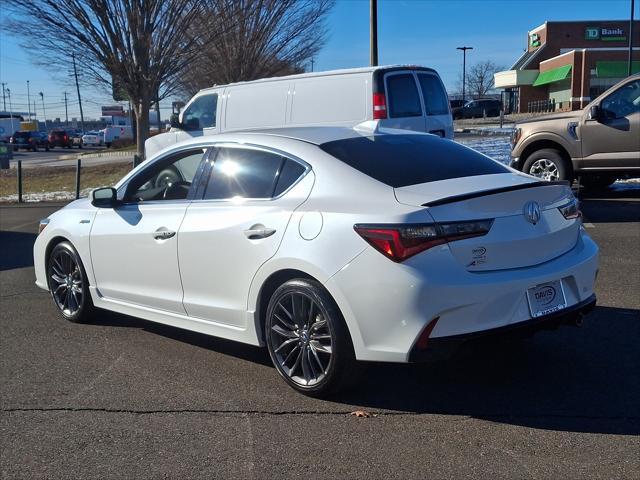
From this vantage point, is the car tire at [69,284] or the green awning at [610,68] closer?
the car tire at [69,284]

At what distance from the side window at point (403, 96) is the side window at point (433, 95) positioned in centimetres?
21

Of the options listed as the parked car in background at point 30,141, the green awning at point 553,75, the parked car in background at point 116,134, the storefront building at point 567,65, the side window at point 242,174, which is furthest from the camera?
the parked car in background at point 30,141

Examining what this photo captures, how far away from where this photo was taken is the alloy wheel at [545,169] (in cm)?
1210

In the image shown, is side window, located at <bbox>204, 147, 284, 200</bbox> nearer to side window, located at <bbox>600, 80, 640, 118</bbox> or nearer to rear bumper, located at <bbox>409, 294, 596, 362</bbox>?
rear bumper, located at <bbox>409, 294, 596, 362</bbox>

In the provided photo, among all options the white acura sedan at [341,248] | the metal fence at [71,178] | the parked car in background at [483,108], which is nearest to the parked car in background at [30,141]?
the metal fence at [71,178]

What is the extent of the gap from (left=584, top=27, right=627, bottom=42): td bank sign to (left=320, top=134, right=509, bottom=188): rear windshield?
200 ft

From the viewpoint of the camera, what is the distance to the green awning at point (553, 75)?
53.3 m

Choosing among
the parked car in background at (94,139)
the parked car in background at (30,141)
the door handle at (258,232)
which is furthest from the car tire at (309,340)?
the parked car in background at (94,139)

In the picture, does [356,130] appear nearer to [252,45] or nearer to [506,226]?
[506,226]

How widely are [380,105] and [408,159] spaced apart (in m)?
6.54

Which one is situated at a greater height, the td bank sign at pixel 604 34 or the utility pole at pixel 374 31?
the td bank sign at pixel 604 34

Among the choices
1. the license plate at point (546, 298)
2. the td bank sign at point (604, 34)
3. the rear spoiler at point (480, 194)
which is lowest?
the license plate at point (546, 298)

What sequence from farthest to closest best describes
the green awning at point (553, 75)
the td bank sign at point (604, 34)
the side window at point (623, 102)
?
the td bank sign at point (604, 34), the green awning at point (553, 75), the side window at point (623, 102)

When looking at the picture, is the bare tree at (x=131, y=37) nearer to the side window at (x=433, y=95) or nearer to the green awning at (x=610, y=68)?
the side window at (x=433, y=95)
